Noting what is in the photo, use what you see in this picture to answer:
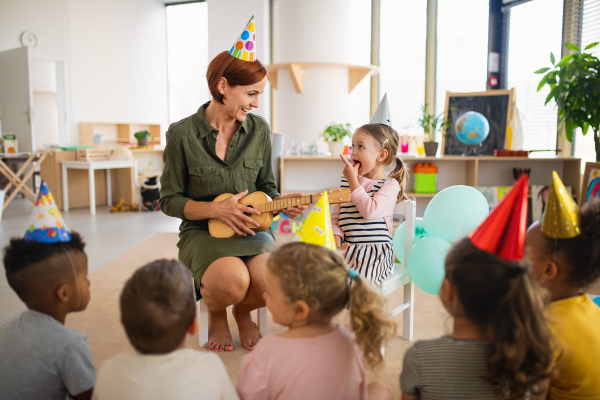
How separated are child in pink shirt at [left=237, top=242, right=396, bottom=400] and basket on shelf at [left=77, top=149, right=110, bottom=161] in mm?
5040

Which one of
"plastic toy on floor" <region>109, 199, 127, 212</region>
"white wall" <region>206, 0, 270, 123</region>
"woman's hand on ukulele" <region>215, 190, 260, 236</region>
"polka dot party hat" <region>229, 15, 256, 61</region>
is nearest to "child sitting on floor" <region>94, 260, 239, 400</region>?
"woman's hand on ukulele" <region>215, 190, 260, 236</region>

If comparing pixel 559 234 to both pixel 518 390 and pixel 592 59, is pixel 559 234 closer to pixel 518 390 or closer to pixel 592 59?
pixel 518 390

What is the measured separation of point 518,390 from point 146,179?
538 centimetres

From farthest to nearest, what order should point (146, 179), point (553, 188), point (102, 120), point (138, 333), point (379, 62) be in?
point (102, 120) < point (379, 62) < point (146, 179) < point (553, 188) < point (138, 333)

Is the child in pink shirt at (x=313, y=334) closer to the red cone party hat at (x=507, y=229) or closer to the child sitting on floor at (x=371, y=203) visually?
the red cone party hat at (x=507, y=229)

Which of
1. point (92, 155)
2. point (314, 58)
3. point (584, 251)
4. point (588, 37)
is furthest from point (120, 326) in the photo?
point (588, 37)

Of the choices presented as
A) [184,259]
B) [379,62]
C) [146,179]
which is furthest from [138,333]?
[379,62]

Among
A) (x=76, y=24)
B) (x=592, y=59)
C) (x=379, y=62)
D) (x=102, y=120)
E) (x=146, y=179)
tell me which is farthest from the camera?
(x=102, y=120)

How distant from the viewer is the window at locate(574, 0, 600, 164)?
13.7 ft

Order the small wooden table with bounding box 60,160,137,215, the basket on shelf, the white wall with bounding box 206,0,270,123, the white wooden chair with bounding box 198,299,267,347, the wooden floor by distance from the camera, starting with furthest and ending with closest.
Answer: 1. the white wall with bounding box 206,0,270,123
2. the basket on shelf
3. the small wooden table with bounding box 60,160,137,215
4. the wooden floor
5. the white wooden chair with bounding box 198,299,267,347

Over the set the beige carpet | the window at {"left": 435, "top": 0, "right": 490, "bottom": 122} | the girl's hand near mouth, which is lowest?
the beige carpet

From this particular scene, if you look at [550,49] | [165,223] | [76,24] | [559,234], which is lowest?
[165,223]

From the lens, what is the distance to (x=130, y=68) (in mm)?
8453

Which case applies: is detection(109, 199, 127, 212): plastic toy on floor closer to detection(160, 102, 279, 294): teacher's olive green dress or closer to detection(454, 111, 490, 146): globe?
detection(454, 111, 490, 146): globe
